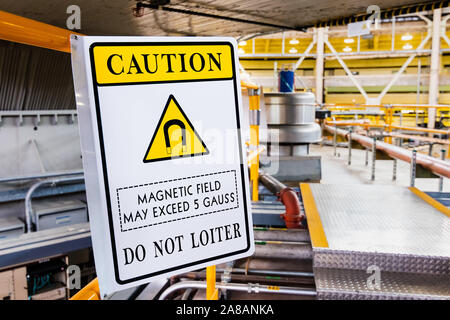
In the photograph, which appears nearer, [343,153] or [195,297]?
[195,297]

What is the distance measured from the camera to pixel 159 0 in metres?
4.15

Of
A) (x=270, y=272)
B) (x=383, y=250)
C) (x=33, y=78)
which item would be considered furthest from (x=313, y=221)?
(x=33, y=78)

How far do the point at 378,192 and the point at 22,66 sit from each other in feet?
18.4

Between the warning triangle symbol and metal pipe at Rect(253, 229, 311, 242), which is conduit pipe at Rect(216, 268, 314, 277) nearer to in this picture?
metal pipe at Rect(253, 229, 311, 242)

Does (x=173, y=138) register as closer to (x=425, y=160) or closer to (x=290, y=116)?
(x=425, y=160)

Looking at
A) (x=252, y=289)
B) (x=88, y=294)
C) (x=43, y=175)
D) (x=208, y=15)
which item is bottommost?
(x=252, y=289)

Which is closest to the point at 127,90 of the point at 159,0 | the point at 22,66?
the point at 159,0

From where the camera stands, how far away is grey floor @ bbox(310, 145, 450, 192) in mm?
5941

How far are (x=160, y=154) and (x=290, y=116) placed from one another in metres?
5.67

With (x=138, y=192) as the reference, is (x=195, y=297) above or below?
below

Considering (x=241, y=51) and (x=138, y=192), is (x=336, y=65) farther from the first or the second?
(x=138, y=192)

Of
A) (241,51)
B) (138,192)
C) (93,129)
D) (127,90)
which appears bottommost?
(138,192)

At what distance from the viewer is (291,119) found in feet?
21.5

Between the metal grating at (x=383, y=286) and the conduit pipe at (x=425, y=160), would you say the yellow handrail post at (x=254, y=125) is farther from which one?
the conduit pipe at (x=425, y=160)
